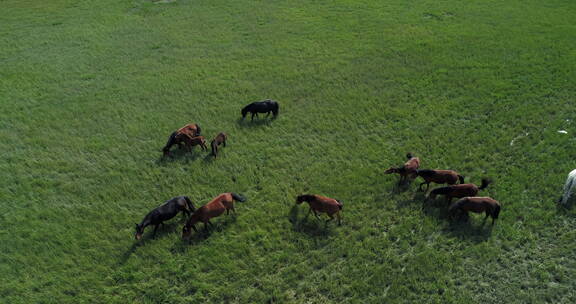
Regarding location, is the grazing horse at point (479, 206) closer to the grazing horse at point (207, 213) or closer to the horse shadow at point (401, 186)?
the horse shadow at point (401, 186)

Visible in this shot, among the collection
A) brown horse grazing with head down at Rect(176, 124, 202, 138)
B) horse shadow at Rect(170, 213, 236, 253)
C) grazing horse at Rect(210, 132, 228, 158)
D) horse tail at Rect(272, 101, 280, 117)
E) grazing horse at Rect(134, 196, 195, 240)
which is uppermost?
horse tail at Rect(272, 101, 280, 117)

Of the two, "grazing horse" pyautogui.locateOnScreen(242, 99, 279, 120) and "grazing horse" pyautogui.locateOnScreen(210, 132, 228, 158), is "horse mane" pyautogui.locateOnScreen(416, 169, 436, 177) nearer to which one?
"grazing horse" pyautogui.locateOnScreen(242, 99, 279, 120)

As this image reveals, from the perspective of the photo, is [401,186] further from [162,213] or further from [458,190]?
[162,213]

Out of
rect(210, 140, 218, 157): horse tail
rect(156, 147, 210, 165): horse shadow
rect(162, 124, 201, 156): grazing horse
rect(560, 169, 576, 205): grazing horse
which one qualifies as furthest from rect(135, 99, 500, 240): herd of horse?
rect(162, 124, 201, 156): grazing horse

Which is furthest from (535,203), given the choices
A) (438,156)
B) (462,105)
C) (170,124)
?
(170,124)

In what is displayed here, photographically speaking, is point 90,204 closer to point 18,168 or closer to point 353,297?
point 18,168

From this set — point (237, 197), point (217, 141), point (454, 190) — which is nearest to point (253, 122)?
point (217, 141)
